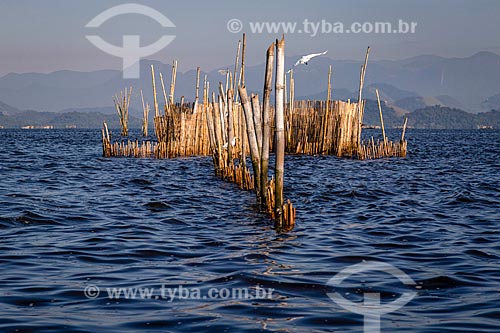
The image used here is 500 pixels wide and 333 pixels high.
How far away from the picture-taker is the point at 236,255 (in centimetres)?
880

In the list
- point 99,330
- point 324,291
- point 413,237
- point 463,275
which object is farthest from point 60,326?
point 413,237

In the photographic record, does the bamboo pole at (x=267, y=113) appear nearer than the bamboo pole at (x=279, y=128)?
No

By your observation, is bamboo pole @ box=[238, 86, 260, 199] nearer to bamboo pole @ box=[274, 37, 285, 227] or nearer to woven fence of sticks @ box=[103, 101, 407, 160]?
bamboo pole @ box=[274, 37, 285, 227]

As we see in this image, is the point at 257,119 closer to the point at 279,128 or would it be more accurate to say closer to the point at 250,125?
the point at 250,125

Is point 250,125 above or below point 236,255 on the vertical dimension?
above

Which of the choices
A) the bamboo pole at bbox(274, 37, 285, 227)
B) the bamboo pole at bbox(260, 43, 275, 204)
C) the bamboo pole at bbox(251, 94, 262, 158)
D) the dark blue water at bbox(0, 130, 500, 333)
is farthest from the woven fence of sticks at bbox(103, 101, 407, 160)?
the bamboo pole at bbox(274, 37, 285, 227)

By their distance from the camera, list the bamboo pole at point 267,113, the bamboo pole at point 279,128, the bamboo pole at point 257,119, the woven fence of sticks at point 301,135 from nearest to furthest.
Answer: the bamboo pole at point 279,128, the bamboo pole at point 267,113, the bamboo pole at point 257,119, the woven fence of sticks at point 301,135

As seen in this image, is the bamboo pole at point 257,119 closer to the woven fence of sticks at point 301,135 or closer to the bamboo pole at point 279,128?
the bamboo pole at point 279,128

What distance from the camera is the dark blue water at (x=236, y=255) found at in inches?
239

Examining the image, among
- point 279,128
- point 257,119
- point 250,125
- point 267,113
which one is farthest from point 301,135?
point 279,128

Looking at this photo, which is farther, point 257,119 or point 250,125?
point 250,125

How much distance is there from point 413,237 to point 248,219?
2972mm

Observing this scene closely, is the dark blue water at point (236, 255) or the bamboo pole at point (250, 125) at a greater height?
the bamboo pole at point (250, 125)

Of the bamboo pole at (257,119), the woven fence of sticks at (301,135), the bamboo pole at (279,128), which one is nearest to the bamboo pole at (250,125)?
the bamboo pole at (257,119)
